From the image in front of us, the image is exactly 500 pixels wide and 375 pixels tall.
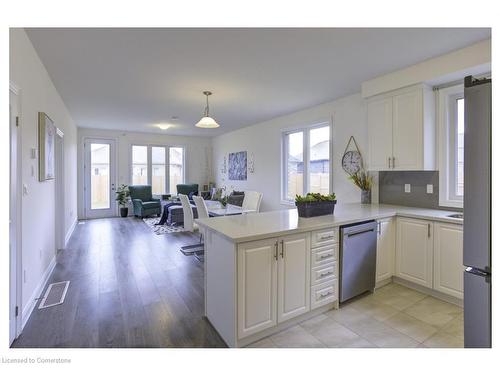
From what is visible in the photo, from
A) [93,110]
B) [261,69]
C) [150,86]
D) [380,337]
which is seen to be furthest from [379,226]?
[93,110]

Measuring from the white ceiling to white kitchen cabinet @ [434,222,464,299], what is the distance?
6.07 feet

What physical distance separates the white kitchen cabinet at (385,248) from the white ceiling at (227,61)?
184 cm

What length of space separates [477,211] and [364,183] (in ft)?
8.53

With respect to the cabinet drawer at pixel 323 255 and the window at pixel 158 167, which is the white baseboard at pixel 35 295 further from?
the window at pixel 158 167

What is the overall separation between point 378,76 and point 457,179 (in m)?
1.59

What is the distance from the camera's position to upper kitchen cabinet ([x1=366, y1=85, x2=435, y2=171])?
2.99 metres

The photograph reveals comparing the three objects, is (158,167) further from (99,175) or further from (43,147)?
(43,147)

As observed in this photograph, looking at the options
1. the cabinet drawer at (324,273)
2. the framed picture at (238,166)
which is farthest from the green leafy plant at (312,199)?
the framed picture at (238,166)

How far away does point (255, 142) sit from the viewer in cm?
659

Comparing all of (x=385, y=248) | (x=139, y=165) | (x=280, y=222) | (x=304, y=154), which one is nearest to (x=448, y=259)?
(x=385, y=248)

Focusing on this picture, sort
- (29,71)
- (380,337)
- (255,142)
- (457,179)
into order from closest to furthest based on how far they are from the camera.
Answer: (380,337) < (29,71) < (457,179) < (255,142)

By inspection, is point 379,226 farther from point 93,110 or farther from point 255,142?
point 93,110
